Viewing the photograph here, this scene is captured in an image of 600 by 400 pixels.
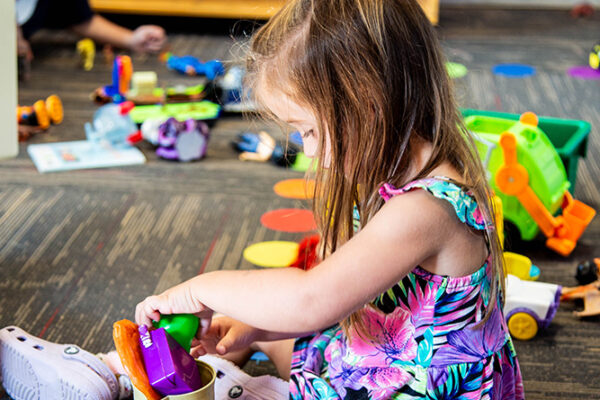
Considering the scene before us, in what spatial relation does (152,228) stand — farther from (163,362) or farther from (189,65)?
(189,65)

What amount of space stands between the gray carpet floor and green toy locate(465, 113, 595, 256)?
44mm

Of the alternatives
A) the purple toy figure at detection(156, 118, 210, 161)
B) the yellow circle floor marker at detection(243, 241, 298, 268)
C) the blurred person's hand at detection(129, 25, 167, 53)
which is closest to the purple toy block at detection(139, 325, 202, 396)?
the yellow circle floor marker at detection(243, 241, 298, 268)

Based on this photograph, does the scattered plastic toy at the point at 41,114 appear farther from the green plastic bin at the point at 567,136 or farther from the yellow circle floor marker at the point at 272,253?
the green plastic bin at the point at 567,136

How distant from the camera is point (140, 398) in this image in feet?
2.42

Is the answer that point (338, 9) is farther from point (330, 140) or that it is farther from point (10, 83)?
point (10, 83)

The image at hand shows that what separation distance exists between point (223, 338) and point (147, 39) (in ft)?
5.47

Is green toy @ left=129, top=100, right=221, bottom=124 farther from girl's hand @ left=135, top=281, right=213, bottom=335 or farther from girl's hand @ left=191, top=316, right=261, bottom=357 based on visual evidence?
girl's hand @ left=135, top=281, right=213, bottom=335

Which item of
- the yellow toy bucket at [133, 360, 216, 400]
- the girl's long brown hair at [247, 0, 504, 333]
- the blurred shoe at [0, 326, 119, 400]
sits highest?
the girl's long brown hair at [247, 0, 504, 333]

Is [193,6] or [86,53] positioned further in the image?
[193,6]

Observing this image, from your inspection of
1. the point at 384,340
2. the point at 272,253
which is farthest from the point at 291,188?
the point at 384,340

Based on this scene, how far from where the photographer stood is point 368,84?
25.6 inches

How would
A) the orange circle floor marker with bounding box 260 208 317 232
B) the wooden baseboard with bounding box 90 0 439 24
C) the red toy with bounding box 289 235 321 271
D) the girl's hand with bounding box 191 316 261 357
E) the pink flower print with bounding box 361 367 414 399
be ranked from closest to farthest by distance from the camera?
the pink flower print with bounding box 361 367 414 399
the girl's hand with bounding box 191 316 261 357
the red toy with bounding box 289 235 321 271
the orange circle floor marker with bounding box 260 208 317 232
the wooden baseboard with bounding box 90 0 439 24

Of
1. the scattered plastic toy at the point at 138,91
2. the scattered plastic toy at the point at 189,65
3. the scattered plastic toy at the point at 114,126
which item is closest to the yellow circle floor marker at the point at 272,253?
the scattered plastic toy at the point at 114,126

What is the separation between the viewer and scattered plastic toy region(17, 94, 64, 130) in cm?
182
